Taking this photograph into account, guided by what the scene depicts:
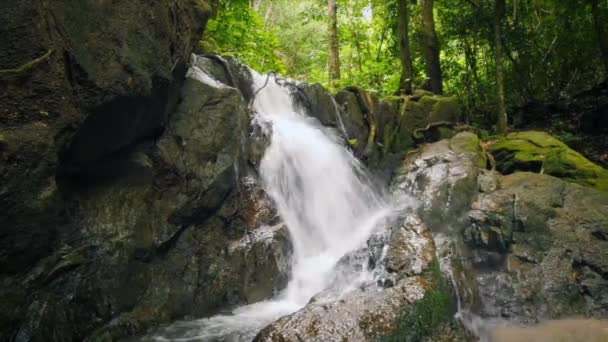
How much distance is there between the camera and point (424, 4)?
1094 cm

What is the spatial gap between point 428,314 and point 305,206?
3486 mm

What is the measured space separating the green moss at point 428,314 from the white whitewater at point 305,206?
0.98 meters

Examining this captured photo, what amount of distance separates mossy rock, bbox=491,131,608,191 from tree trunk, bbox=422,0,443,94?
2.95 meters

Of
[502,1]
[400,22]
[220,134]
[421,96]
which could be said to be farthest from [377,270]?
[400,22]

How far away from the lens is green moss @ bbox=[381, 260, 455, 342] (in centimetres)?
385

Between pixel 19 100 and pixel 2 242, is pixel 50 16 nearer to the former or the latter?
pixel 19 100

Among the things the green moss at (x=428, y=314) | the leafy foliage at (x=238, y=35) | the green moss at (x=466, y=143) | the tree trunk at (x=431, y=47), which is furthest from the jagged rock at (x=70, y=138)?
the tree trunk at (x=431, y=47)

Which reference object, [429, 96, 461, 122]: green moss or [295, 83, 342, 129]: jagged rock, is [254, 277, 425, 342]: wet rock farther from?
[429, 96, 461, 122]: green moss

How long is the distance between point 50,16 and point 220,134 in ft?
9.00

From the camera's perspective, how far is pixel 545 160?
23.8 feet

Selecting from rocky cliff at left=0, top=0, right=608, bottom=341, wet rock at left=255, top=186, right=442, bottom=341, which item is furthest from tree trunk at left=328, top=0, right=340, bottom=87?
wet rock at left=255, top=186, right=442, bottom=341

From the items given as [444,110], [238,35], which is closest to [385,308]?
[444,110]

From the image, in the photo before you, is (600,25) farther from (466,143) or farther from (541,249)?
(541,249)

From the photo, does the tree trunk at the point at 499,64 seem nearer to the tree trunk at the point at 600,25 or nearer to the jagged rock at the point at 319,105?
the tree trunk at the point at 600,25
